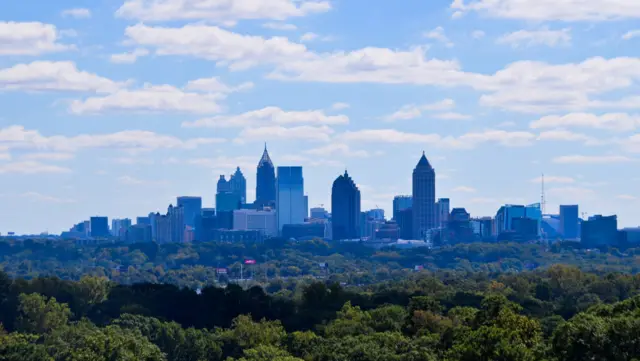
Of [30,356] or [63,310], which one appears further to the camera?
[63,310]

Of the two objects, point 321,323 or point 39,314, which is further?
point 39,314

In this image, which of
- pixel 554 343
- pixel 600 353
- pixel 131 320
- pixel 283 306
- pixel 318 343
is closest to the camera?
pixel 600 353

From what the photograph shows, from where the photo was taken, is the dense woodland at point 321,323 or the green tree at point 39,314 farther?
the green tree at point 39,314

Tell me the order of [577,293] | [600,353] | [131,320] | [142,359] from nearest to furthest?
[600,353], [142,359], [131,320], [577,293]

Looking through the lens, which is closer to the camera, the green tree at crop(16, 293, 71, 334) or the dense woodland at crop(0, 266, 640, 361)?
the dense woodland at crop(0, 266, 640, 361)

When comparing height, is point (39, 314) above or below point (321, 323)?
above

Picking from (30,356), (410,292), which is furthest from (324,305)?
(30,356)

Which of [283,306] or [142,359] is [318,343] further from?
[283,306]

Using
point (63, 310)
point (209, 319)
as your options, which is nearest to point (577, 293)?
point (209, 319)
